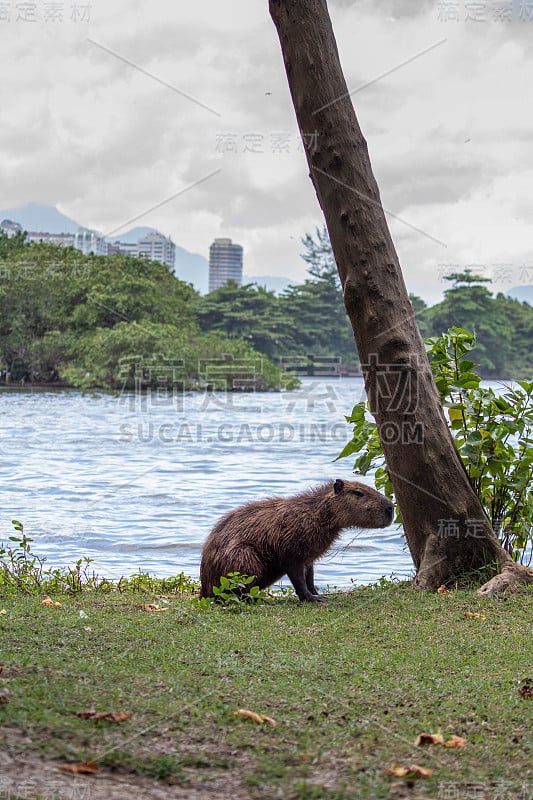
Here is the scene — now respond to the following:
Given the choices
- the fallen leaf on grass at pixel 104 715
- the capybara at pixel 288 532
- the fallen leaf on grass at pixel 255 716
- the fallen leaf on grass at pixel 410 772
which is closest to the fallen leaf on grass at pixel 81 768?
the fallen leaf on grass at pixel 104 715

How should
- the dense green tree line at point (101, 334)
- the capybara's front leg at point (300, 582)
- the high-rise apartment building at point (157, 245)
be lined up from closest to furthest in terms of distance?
1. the capybara's front leg at point (300, 582)
2. the dense green tree line at point (101, 334)
3. the high-rise apartment building at point (157, 245)

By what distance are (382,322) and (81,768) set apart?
441 cm

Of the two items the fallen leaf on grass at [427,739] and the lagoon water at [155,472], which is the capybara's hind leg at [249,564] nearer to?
the lagoon water at [155,472]

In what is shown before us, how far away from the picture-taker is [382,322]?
7012mm

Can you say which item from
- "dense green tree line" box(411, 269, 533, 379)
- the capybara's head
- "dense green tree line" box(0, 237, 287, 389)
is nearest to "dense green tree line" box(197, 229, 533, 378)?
"dense green tree line" box(411, 269, 533, 379)

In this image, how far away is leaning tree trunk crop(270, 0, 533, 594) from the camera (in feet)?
22.7

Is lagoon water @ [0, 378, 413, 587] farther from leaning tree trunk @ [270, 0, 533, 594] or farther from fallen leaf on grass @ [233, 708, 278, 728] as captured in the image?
fallen leaf on grass @ [233, 708, 278, 728]

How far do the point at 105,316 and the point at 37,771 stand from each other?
46.1m

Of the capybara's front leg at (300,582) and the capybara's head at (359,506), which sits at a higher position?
the capybara's head at (359,506)

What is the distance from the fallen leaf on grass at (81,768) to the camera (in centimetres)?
336

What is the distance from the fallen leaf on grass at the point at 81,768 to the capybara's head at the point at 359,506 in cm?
418

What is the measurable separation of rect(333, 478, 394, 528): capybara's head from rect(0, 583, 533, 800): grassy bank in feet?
3.43

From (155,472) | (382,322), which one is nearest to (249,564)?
→ (382,322)

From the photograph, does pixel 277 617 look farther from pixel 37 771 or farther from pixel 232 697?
pixel 37 771
